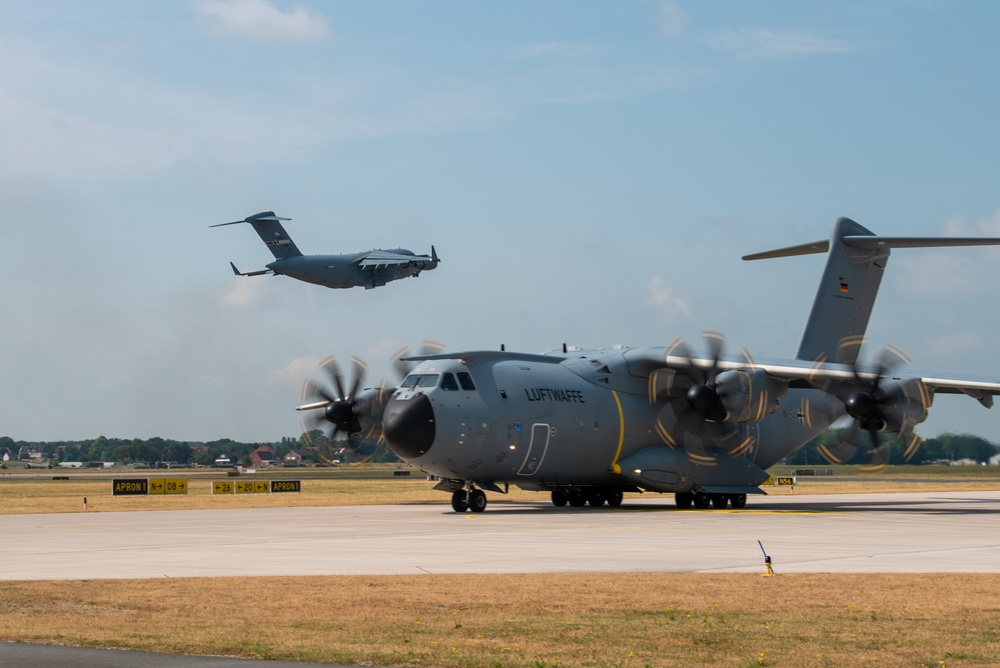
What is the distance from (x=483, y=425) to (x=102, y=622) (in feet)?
70.4

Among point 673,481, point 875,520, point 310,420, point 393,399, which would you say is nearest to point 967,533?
point 875,520

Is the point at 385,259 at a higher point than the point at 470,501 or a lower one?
higher

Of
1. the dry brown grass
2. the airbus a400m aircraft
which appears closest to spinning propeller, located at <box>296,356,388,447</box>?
the airbus a400m aircraft

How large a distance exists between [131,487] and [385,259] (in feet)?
82.5

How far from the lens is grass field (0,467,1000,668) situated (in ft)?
35.2

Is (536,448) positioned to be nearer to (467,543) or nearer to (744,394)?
(744,394)

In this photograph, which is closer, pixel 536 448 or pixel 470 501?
pixel 470 501

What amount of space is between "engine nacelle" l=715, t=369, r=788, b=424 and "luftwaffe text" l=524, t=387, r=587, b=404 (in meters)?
4.14

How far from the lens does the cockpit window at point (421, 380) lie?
33.8 metres

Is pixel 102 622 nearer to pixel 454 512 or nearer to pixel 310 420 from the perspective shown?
pixel 454 512

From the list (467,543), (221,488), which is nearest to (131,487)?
(221,488)

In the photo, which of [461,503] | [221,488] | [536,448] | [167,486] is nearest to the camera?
[461,503]

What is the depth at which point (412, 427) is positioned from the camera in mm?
32781

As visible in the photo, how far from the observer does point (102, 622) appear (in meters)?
12.6
